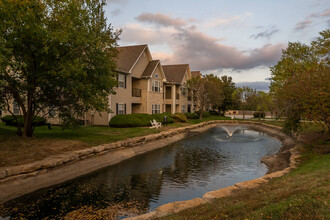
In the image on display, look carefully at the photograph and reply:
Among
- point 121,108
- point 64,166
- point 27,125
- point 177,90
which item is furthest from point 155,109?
point 64,166

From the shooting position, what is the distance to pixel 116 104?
2953cm

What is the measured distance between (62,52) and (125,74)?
1657cm

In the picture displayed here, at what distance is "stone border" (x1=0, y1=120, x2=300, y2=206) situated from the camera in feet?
34.4

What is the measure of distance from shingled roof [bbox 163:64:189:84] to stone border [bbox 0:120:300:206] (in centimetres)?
2746

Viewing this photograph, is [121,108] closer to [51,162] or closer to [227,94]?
[51,162]

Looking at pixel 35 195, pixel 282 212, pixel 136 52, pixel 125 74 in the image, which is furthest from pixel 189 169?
pixel 136 52

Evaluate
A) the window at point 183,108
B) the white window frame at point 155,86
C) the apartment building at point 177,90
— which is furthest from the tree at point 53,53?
the window at point 183,108

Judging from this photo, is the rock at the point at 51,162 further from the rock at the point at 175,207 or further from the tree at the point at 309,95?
the tree at the point at 309,95

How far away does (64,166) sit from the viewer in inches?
518

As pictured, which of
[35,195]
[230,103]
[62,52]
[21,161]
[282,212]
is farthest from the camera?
[230,103]

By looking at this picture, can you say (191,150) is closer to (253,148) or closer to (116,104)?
(253,148)

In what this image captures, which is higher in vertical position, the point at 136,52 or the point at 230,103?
the point at 136,52

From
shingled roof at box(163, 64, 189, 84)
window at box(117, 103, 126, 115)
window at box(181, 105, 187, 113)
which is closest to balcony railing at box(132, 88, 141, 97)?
window at box(117, 103, 126, 115)

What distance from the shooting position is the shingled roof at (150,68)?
35450 mm
